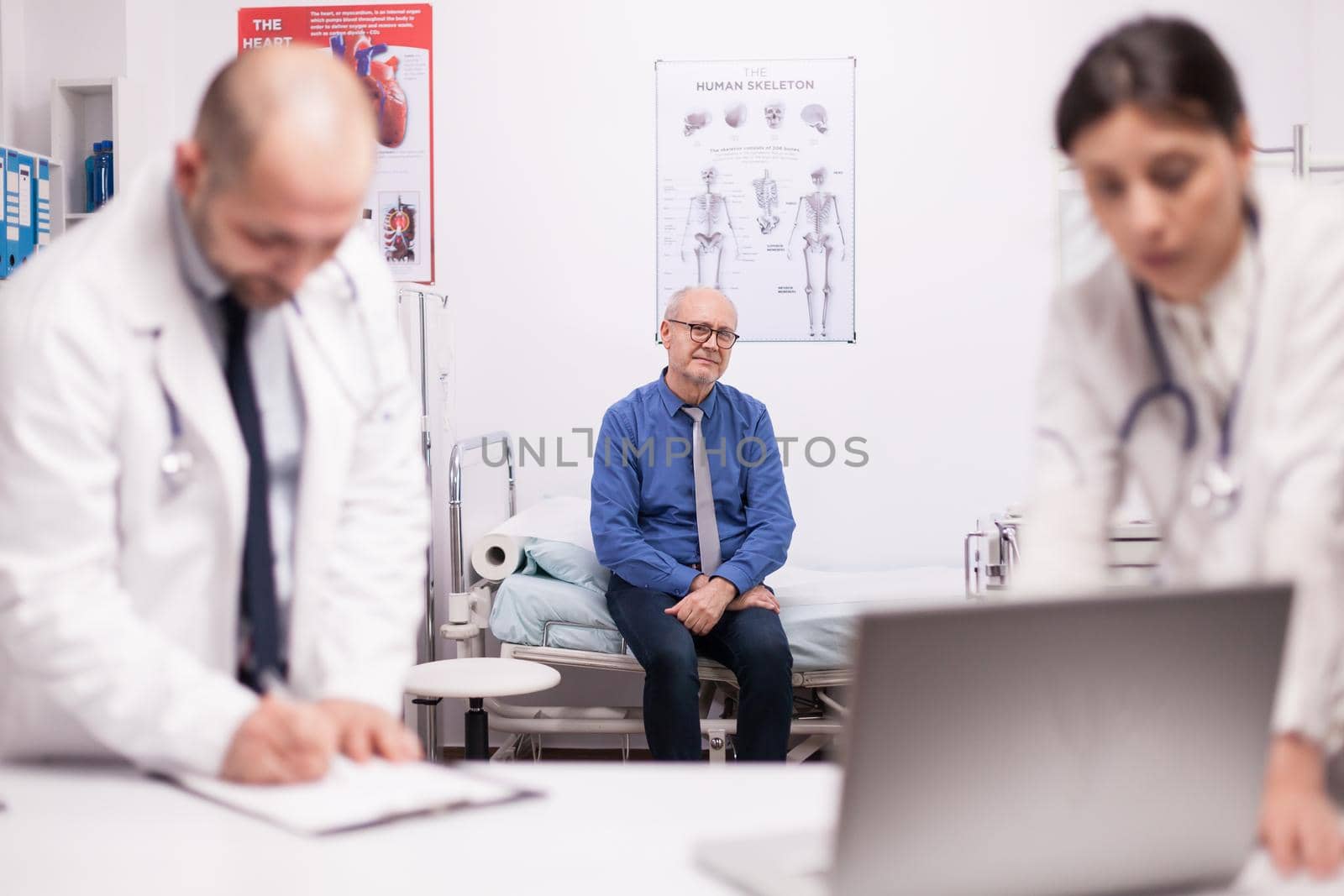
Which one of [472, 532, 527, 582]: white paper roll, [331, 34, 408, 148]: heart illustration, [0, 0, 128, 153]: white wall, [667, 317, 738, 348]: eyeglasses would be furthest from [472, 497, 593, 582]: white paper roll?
[0, 0, 128, 153]: white wall

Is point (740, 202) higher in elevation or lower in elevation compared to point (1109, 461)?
higher

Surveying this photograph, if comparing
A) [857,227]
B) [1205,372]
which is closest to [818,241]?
[857,227]

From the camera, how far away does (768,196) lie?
3820 millimetres

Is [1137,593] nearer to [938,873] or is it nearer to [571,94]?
[938,873]

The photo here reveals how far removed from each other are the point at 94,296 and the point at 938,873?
36.5 inches

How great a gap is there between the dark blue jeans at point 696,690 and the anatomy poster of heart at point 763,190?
1.20 metres

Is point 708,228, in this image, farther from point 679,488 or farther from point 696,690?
point 696,690

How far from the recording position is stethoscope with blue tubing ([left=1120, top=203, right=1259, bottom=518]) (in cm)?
109

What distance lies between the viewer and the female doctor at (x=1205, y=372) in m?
1.02

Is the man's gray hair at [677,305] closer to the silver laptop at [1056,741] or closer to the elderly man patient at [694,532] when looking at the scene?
the elderly man patient at [694,532]

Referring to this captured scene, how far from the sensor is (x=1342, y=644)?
1.03m

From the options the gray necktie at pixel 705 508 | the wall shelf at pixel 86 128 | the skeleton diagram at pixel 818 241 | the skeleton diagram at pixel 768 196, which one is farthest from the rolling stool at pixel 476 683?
the wall shelf at pixel 86 128

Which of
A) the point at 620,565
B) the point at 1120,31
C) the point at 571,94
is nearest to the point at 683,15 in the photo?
the point at 571,94

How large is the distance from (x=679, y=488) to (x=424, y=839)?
227 centimetres
